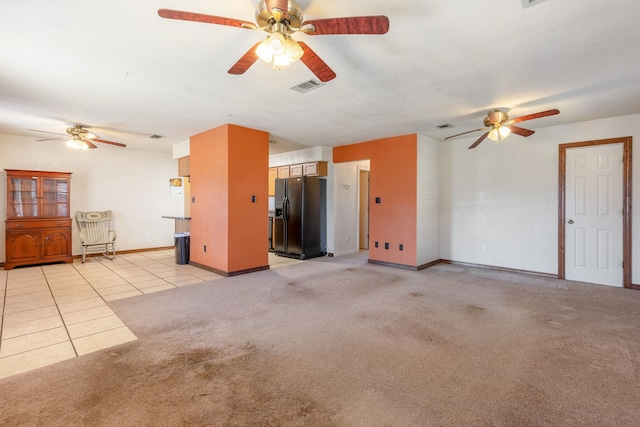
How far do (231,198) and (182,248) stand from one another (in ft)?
5.81

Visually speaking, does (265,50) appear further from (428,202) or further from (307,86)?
(428,202)

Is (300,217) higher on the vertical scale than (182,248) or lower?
higher

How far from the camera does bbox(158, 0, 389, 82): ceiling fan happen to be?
1617 mm

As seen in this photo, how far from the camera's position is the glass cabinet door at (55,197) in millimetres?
5777

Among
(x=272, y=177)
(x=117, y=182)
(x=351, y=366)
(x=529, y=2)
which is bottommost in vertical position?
(x=351, y=366)

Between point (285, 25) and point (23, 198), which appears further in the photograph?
point (23, 198)

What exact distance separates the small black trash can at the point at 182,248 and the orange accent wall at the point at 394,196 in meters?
3.63

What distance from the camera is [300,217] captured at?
6.47 m

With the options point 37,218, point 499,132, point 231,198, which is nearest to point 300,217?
point 231,198

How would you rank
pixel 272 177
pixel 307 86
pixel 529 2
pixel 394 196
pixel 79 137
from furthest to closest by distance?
pixel 272 177, pixel 394 196, pixel 79 137, pixel 307 86, pixel 529 2

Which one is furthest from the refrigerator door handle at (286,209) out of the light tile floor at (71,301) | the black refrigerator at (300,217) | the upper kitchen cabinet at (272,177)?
the upper kitchen cabinet at (272,177)

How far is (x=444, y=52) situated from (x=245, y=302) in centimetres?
330

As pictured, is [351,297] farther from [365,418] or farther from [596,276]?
[596,276]

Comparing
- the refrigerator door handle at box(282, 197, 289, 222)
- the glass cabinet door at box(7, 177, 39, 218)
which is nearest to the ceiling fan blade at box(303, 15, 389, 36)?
the refrigerator door handle at box(282, 197, 289, 222)
